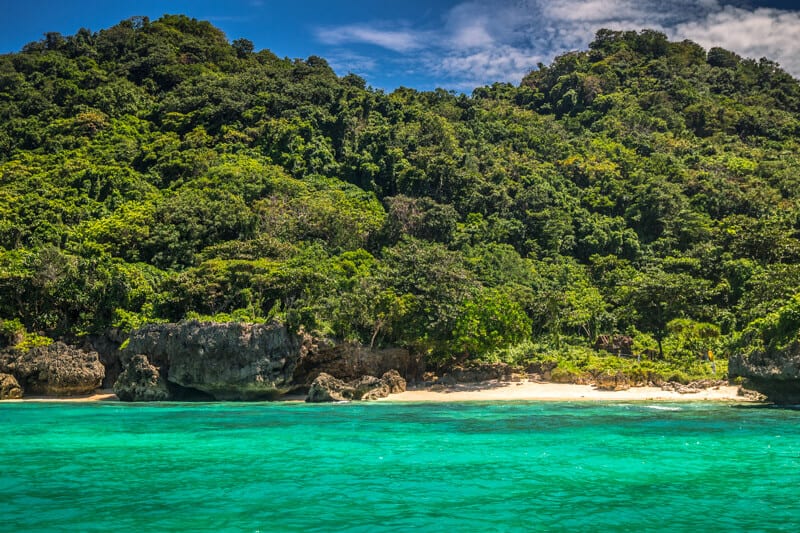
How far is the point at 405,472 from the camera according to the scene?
15.5m

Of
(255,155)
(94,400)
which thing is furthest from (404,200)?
(94,400)

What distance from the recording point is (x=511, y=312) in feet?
131

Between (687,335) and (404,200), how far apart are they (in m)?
30.4

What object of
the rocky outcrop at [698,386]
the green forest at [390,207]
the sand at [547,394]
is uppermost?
the green forest at [390,207]

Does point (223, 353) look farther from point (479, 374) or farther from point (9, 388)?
point (479, 374)

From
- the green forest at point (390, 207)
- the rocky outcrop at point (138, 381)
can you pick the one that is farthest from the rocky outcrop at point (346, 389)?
the rocky outcrop at point (138, 381)

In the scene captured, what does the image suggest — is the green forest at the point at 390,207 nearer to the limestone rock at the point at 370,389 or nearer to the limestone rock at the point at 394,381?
the limestone rock at the point at 394,381

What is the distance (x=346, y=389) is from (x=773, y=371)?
836 inches

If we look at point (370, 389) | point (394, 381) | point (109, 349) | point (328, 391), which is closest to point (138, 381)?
point (109, 349)

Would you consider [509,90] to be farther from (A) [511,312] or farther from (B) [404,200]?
(A) [511,312]

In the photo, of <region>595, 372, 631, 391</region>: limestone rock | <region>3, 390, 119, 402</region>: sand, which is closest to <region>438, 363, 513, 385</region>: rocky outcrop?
<region>595, 372, 631, 391</region>: limestone rock

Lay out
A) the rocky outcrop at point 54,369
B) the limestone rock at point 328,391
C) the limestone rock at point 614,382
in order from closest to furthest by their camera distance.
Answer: the limestone rock at point 328,391, the rocky outcrop at point 54,369, the limestone rock at point 614,382

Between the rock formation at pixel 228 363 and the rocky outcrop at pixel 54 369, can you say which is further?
the rocky outcrop at pixel 54 369

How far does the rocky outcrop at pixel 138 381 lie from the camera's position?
36.3m
